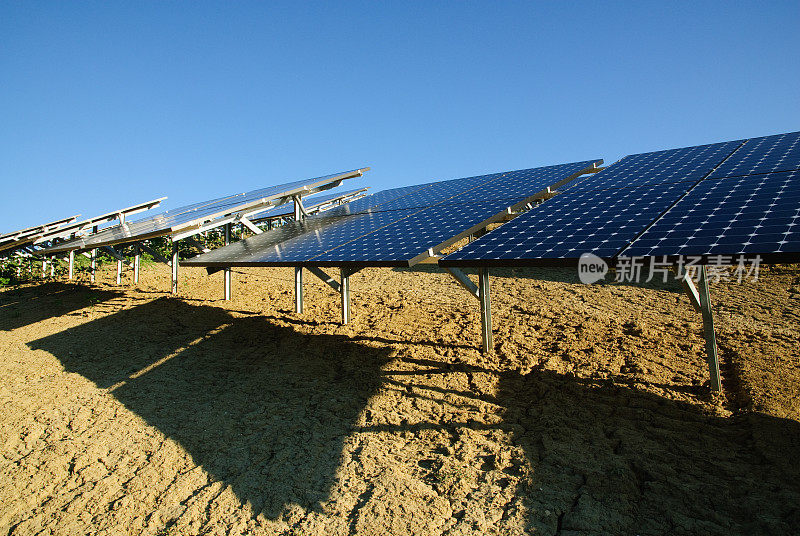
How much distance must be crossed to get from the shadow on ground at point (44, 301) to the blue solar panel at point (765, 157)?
1576 cm

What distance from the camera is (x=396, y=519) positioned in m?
4.15

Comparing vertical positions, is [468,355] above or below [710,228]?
below

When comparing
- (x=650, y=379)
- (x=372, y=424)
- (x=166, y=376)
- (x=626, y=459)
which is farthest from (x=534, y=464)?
(x=166, y=376)

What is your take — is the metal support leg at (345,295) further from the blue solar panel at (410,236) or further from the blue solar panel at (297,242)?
the blue solar panel at (410,236)

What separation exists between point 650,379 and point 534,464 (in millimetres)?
3048

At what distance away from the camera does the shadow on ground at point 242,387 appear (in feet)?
16.6

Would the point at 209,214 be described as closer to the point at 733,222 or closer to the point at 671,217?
the point at 671,217

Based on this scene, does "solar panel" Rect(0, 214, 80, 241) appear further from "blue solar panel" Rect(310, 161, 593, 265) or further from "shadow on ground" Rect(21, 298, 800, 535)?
"blue solar panel" Rect(310, 161, 593, 265)

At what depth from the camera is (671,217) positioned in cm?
571

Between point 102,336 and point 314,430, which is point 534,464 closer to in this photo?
point 314,430

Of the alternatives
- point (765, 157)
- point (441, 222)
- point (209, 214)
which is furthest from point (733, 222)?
point (209, 214)

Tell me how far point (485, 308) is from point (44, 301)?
47.7 ft

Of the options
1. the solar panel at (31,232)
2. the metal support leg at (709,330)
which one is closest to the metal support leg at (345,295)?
the metal support leg at (709,330)

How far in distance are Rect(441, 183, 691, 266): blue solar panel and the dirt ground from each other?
2.12 metres
